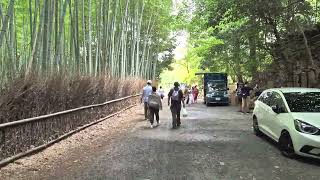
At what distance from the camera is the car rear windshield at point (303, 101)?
1002 centimetres

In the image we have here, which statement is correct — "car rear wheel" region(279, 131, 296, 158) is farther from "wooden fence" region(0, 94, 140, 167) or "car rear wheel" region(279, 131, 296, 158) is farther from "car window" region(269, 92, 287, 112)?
"wooden fence" region(0, 94, 140, 167)

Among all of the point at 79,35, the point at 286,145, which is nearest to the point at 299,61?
the point at 79,35

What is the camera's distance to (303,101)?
34.1ft

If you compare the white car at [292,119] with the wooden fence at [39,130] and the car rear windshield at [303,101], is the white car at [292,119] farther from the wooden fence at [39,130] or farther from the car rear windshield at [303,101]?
the wooden fence at [39,130]

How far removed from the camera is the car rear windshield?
10.0 meters

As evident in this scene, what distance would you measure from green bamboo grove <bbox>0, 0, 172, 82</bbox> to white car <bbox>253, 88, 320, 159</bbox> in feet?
17.9

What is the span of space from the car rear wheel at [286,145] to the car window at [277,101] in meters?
0.68

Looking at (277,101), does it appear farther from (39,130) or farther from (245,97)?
(245,97)

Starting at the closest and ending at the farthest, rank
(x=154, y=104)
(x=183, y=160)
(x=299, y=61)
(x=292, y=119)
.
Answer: (x=183, y=160), (x=292, y=119), (x=154, y=104), (x=299, y=61)

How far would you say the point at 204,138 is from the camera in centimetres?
1230

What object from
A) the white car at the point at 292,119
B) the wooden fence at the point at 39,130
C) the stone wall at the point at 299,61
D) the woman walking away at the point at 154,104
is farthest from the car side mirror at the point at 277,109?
the stone wall at the point at 299,61

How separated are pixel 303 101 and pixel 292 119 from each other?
125 centimetres

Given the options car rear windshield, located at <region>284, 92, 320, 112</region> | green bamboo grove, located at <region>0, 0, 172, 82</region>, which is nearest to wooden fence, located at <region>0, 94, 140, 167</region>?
green bamboo grove, located at <region>0, 0, 172, 82</region>

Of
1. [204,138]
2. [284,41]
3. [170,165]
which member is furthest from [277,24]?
[170,165]
